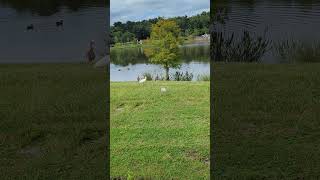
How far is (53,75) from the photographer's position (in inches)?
192

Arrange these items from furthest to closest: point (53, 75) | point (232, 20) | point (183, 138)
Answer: point (53, 75) < point (232, 20) < point (183, 138)

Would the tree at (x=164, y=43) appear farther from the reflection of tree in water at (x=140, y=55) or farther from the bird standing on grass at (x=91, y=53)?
the bird standing on grass at (x=91, y=53)

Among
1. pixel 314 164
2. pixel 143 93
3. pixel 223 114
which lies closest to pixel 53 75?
pixel 143 93

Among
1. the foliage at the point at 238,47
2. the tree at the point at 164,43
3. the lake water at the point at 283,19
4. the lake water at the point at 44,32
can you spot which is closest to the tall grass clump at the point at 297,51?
the lake water at the point at 283,19

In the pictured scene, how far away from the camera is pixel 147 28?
320cm

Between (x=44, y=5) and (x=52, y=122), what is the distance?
1308mm

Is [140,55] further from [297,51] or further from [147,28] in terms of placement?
[297,51]

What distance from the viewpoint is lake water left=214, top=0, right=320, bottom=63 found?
449 centimetres

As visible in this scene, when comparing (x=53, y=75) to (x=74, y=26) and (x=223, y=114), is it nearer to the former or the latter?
(x=74, y=26)

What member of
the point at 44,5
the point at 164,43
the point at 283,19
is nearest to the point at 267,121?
the point at 164,43

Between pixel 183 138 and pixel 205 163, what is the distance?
424mm

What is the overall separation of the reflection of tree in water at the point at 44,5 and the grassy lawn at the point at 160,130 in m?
0.71

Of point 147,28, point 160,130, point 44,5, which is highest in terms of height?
point 44,5

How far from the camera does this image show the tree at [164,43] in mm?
3229
